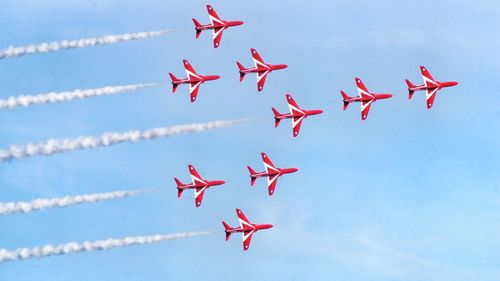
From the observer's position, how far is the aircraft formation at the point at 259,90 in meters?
136

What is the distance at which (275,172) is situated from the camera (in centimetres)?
14312

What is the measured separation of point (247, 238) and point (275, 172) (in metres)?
9.82

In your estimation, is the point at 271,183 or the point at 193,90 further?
the point at 271,183

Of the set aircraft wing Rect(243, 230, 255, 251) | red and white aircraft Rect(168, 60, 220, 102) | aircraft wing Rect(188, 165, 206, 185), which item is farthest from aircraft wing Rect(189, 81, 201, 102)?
aircraft wing Rect(243, 230, 255, 251)

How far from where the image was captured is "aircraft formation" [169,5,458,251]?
136125 millimetres

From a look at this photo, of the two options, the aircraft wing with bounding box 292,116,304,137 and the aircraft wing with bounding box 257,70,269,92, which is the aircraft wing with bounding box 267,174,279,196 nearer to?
the aircraft wing with bounding box 292,116,304,137

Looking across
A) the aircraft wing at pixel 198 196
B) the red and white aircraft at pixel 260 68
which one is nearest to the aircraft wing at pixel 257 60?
the red and white aircraft at pixel 260 68

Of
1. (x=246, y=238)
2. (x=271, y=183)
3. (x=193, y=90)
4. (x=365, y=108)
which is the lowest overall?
(x=246, y=238)

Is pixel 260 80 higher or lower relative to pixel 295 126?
higher

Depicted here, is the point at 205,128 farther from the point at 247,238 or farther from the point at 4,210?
the point at 4,210

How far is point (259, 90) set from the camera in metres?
140

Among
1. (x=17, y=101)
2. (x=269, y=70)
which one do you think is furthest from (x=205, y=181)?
(x=17, y=101)

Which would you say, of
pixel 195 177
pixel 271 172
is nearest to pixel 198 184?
pixel 195 177

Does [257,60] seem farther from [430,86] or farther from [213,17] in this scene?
[430,86]
